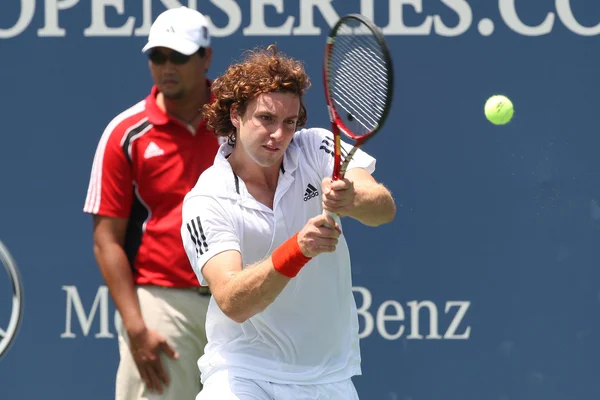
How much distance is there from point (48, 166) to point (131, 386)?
959 millimetres

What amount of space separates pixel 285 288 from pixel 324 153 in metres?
0.44

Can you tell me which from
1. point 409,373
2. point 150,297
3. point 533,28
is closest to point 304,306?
point 150,297

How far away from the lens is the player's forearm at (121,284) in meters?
4.58

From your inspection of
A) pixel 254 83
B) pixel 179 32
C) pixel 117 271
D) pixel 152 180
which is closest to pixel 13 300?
pixel 117 271

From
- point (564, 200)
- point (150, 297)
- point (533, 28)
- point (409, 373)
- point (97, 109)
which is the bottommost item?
point (409, 373)

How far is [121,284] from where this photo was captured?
15.0 feet

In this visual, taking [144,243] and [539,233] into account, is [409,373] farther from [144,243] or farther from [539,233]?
[144,243]

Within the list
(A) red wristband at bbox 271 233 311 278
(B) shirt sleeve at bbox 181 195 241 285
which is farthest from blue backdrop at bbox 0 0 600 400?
(A) red wristband at bbox 271 233 311 278

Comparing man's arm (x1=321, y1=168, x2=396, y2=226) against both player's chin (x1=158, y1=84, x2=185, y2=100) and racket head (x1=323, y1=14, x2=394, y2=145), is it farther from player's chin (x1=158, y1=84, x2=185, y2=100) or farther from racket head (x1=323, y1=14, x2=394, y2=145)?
player's chin (x1=158, y1=84, x2=185, y2=100)

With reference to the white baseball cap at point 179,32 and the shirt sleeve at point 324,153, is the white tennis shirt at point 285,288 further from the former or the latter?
the white baseball cap at point 179,32

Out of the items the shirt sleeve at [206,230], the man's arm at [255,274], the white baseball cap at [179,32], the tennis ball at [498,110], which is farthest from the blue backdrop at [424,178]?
the man's arm at [255,274]

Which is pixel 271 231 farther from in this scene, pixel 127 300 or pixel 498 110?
pixel 498 110

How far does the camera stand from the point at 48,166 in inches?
196

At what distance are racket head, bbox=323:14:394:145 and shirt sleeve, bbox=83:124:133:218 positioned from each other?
1122 millimetres
